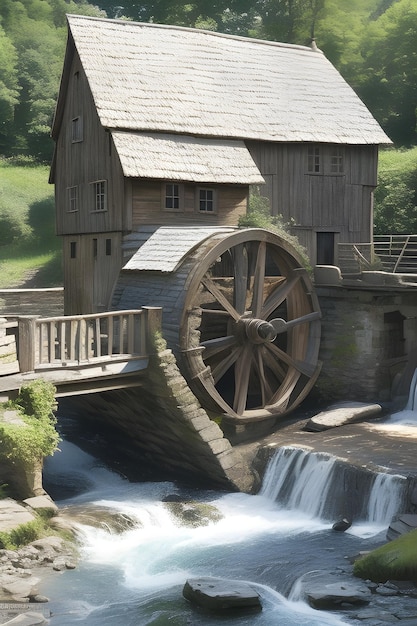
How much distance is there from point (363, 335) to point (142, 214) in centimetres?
564

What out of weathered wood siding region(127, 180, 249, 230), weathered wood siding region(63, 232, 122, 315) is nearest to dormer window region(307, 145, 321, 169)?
weathered wood siding region(127, 180, 249, 230)

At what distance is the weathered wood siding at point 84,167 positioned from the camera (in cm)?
1973

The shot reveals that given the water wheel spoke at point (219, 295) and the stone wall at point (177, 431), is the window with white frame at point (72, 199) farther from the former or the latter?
the stone wall at point (177, 431)

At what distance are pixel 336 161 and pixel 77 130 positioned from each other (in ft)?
21.4

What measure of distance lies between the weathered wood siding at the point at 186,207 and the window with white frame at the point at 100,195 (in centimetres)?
117

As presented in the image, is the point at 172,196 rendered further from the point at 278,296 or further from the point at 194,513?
the point at 194,513

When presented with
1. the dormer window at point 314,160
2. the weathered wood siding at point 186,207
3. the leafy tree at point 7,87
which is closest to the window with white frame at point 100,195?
the weathered wood siding at point 186,207

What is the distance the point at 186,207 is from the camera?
19750 millimetres

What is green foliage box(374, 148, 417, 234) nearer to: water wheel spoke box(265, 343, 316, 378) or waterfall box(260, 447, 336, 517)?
water wheel spoke box(265, 343, 316, 378)

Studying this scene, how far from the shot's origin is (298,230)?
2203cm

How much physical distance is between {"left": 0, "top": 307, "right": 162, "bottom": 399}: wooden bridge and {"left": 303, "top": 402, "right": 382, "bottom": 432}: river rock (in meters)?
3.92

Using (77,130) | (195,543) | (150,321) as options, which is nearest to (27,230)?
(77,130)

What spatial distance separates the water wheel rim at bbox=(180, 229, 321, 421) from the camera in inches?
667

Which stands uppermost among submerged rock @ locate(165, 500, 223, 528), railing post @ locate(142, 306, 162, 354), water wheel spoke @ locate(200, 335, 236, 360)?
railing post @ locate(142, 306, 162, 354)
